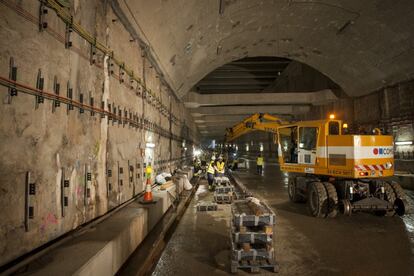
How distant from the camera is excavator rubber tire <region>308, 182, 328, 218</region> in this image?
23.9ft

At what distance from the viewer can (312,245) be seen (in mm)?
5367

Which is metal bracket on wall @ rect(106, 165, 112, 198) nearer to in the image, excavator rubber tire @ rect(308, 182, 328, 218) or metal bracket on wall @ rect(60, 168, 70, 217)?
metal bracket on wall @ rect(60, 168, 70, 217)

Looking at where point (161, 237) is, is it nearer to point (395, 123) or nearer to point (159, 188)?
point (159, 188)

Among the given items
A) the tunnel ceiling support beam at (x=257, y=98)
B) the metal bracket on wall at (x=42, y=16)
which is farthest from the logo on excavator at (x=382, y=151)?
the tunnel ceiling support beam at (x=257, y=98)

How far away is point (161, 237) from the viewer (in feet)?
19.1

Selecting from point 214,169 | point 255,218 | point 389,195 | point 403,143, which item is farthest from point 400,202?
point 214,169

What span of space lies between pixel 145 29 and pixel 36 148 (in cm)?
500

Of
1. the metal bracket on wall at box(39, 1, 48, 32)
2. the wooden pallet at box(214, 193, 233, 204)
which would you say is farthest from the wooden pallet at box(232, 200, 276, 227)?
the wooden pallet at box(214, 193, 233, 204)

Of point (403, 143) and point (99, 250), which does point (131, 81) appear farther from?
point (403, 143)

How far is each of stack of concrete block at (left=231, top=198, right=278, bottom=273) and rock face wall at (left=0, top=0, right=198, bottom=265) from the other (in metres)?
2.64

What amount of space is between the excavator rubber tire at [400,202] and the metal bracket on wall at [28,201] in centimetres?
853

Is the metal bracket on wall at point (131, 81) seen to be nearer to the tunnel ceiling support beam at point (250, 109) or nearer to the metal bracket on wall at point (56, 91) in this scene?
the metal bracket on wall at point (56, 91)

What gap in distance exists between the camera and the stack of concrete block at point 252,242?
164 inches

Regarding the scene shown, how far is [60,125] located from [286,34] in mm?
12271
